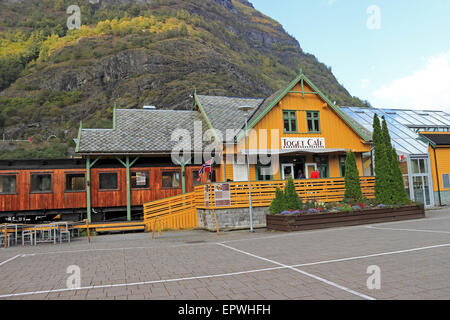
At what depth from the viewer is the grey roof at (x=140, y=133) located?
2006 centimetres

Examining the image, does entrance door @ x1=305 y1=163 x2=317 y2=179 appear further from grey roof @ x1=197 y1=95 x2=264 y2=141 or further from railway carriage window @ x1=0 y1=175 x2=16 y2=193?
railway carriage window @ x1=0 y1=175 x2=16 y2=193

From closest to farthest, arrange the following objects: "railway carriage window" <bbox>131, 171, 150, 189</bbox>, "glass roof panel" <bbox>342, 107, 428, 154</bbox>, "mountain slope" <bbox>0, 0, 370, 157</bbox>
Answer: "railway carriage window" <bbox>131, 171, 150, 189</bbox>, "glass roof panel" <bbox>342, 107, 428, 154</bbox>, "mountain slope" <bbox>0, 0, 370, 157</bbox>

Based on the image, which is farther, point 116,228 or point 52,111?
point 52,111

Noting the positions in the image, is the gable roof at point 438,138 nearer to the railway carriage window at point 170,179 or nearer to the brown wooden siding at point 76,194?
the brown wooden siding at point 76,194

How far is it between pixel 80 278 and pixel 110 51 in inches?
4556

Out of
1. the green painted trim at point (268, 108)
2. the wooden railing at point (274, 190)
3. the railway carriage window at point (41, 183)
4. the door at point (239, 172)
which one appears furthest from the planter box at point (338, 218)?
the railway carriage window at point (41, 183)

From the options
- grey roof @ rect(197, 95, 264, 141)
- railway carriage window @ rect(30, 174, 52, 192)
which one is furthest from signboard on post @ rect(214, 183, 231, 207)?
railway carriage window @ rect(30, 174, 52, 192)

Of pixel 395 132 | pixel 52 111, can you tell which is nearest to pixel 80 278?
pixel 395 132

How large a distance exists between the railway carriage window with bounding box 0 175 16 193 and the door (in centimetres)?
1183

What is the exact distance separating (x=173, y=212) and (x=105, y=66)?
98.1m

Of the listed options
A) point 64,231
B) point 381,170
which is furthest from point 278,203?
point 64,231

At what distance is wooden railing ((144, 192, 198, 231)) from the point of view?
18594 mm

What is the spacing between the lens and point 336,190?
18797mm

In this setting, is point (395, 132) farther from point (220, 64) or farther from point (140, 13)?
point (140, 13)
